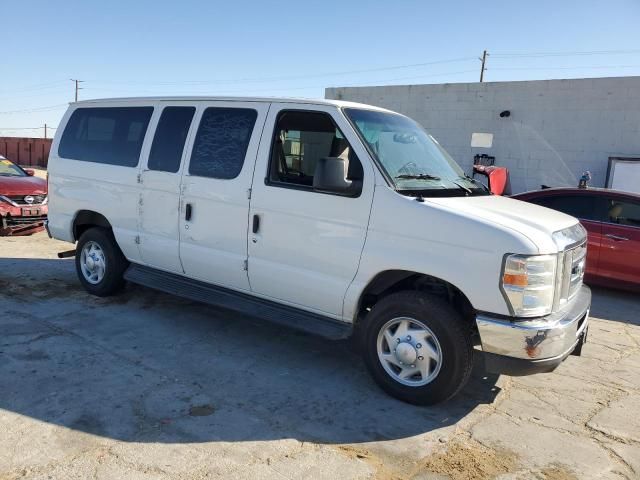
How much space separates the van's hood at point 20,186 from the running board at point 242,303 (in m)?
5.27

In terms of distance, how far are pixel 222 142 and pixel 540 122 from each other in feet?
37.2

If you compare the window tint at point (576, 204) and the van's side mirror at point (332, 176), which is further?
the window tint at point (576, 204)

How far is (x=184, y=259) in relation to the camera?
17.4 feet

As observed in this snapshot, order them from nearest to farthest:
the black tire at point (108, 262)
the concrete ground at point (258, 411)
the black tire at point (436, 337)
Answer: the concrete ground at point (258, 411) → the black tire at point (436, 337) → the black tire at point (108, 262)

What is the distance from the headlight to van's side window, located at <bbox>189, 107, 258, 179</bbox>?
8.01 ft

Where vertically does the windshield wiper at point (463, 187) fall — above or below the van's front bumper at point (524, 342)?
above

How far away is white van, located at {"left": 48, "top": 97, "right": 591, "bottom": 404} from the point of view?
12.2 feet

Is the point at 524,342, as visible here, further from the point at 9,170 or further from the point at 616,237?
the point at 9,170

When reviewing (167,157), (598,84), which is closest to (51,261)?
(167,157)

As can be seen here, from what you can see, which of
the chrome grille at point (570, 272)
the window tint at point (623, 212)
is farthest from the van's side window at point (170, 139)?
the window tint at point (623, 212)

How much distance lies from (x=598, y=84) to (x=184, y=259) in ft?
39.1

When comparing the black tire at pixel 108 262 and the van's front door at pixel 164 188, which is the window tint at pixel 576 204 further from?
the black tire at pixel 108 262

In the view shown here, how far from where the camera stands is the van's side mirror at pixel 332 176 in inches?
160

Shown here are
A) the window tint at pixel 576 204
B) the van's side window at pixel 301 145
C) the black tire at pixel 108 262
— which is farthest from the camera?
the window tint at pixel 576 204
